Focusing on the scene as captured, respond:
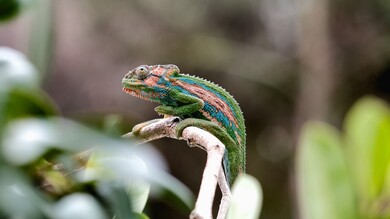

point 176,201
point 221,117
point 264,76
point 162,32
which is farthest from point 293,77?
point 176,201

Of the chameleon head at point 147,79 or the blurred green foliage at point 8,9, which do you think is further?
the chameleon head at point 147,79

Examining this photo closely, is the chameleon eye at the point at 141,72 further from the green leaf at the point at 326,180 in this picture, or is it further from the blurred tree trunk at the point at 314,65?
the blurred tree trunk at the point at 314,65

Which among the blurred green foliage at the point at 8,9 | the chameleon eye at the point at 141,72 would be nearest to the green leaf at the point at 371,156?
the chameleon eye at the point at 141,72

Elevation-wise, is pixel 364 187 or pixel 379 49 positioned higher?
pixel 379 49

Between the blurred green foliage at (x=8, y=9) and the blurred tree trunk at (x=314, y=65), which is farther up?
the blurred tree trunk at (x=314, y=65)

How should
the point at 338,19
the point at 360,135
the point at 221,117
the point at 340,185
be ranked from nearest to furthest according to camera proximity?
the point at 221,117 < the point at 340,185 < the point at 360,135 < the point at 338,19

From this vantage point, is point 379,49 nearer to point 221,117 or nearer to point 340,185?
point 340,185

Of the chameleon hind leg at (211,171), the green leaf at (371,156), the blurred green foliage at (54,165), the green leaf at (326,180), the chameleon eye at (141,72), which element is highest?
the green leaf at (371,156)
